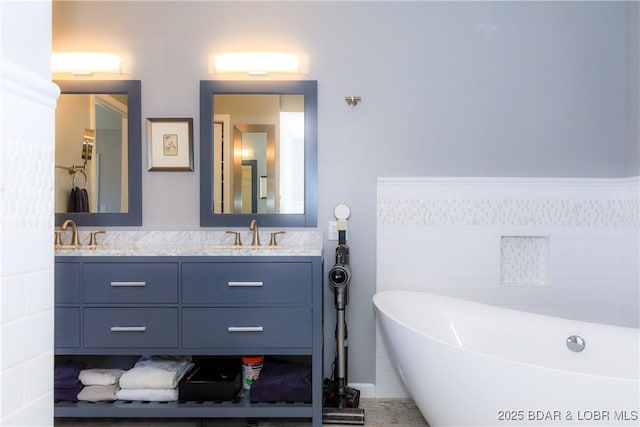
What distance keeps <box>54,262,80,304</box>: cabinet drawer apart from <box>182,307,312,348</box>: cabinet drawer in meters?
0.54

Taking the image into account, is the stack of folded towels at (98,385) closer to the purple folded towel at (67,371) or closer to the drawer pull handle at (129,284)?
the purple folded towel at (67,371)

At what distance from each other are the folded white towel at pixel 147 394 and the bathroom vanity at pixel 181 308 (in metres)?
0.04

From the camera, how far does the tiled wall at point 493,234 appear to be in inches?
91.7

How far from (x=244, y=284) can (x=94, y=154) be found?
1.35 metres

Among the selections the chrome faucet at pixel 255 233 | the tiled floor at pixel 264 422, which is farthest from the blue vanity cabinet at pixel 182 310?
the chrome faucet at pixel 255 233

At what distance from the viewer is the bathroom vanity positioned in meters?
1.84

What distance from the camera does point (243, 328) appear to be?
1835 mm

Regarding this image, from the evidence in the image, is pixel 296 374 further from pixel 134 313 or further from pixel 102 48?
pixel 102 48

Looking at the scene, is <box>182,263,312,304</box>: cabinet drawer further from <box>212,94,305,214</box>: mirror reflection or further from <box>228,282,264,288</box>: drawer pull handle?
<box>212,94,305,214</box>: mirror reflection

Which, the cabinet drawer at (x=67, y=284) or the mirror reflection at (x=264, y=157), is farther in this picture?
the mirror reflection at (x=264, y=157)

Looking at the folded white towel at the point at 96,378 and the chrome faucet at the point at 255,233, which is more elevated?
the chrome faucet at the point at 255,233

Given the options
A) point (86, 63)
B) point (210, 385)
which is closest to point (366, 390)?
point (210, 385)

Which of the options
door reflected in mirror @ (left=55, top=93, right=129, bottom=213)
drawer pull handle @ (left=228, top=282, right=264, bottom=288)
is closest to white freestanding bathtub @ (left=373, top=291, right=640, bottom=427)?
drawer pull handle @ (left=228, top=282, right=264, bottom=288)

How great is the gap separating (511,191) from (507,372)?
1319mm
